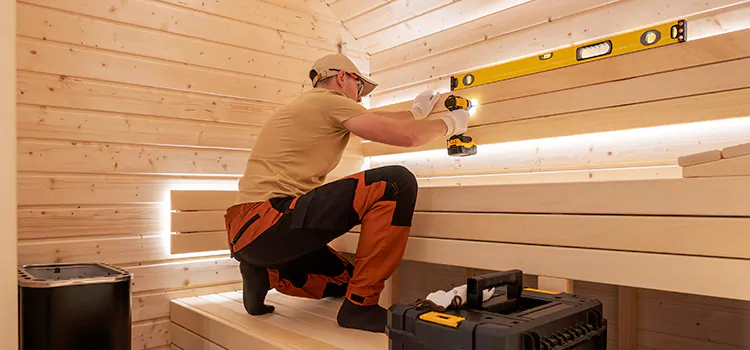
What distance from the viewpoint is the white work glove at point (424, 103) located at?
109 inches

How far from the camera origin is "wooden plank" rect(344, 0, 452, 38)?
120 inches

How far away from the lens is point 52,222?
230 centimetres

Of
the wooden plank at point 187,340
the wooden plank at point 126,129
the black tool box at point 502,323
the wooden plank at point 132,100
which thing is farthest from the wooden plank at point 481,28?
the wooden plank at point 187,340

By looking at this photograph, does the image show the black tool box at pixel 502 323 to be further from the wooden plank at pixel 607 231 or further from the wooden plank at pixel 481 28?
the wooden plank at pixel 481 28

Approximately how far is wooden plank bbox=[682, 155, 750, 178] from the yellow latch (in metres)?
0.73

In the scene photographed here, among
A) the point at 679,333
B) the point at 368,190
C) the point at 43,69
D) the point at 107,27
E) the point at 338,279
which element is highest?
the point at 107,27

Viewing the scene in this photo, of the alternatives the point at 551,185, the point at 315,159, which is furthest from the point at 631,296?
the point at 315,159

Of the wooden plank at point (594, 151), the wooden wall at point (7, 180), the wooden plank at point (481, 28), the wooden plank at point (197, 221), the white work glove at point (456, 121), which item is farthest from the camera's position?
the wooden plank at point (197, 221)

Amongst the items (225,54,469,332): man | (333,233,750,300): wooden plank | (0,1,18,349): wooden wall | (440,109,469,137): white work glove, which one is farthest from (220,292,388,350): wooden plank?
Answer: (440,109,469,137): white work glove

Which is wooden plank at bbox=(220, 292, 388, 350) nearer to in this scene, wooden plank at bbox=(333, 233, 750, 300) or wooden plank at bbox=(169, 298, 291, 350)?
wooden plank at bbox=(169, 298, 291, 350)

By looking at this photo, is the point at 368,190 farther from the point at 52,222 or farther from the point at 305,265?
the point at 52,222

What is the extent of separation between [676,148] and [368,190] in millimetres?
1280

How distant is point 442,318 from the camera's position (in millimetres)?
1252

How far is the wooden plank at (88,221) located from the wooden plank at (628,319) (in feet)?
6.98
